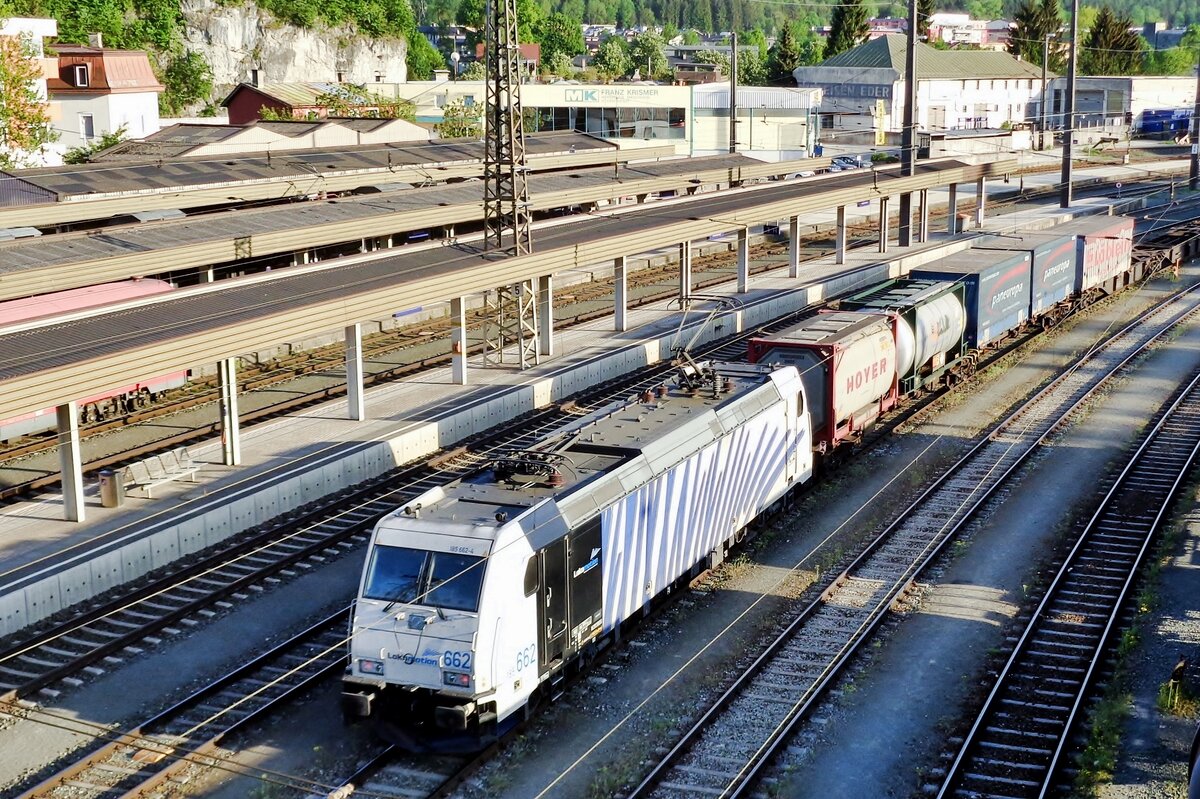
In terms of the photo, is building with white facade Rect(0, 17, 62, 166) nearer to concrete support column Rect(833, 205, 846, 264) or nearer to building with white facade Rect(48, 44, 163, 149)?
building with white facade Rect(48, 44, 163, 149)

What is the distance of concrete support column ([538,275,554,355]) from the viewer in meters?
41.8

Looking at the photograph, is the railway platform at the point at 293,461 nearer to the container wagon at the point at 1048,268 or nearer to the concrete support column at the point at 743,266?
the concrete support column at the point at 743,266

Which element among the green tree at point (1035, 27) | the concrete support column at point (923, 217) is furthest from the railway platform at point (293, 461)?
the green tree at point (1035, 27)

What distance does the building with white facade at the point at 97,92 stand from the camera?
253 ft

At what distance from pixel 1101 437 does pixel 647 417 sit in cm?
1676

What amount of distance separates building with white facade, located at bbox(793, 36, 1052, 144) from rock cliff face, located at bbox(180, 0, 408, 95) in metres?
42.8

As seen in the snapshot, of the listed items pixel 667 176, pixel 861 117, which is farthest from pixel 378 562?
pixel 861 117

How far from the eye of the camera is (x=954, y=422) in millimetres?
35219

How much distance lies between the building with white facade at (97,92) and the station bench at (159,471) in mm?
53691

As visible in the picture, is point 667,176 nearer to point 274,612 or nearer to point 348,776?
point 274,612

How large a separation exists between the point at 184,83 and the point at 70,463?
294 ft

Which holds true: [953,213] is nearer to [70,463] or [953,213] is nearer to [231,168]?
[231,168]

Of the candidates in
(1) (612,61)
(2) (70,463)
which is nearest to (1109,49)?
(1) (612,61)

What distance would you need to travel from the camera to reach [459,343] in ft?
123
